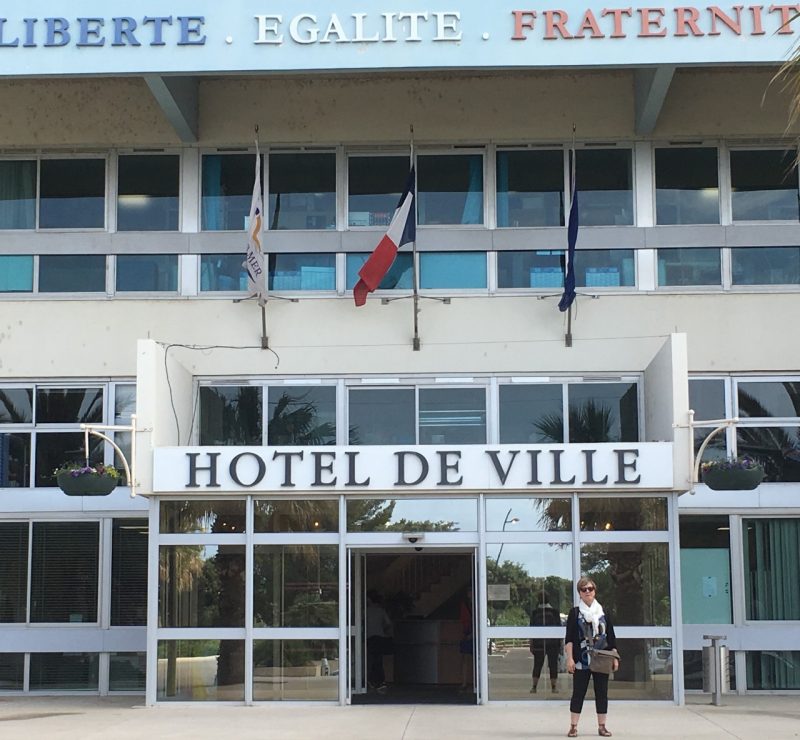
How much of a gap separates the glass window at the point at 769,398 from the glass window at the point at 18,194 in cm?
1010

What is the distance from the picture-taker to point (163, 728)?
13727 mm

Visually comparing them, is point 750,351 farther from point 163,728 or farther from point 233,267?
point 163,728

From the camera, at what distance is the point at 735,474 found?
15.0 metres

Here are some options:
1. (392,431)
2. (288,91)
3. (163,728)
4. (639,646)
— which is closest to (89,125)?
(288,91)

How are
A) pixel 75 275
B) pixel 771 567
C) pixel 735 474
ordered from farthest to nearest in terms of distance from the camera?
pixel 75 275, pixel 771 567, pixel 735 474

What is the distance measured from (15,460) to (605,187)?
355 inches

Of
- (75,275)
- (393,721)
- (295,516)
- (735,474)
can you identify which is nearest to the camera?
(393,721)

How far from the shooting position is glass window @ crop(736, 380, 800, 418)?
17.6m

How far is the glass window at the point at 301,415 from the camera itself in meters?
17.6

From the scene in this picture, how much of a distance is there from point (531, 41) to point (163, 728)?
9282mm

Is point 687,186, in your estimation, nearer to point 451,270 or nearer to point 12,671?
point 451,270

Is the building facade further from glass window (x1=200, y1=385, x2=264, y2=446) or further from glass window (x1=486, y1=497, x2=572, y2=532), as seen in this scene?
glass window (x1=486, y1=497, x2=572, y2=532)

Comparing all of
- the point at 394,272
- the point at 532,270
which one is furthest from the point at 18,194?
the point at 532,270

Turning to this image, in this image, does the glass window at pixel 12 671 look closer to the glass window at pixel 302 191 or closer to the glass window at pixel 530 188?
the glass window at pixel 302 191
